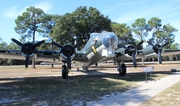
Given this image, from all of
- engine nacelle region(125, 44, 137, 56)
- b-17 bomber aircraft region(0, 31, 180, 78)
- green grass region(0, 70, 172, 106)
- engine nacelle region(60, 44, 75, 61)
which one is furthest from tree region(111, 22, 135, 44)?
green grass region(0, 70, 172, 106)

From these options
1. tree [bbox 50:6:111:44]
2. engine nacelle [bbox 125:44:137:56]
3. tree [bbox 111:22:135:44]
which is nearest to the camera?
engine nacelle [bbox 125:44:137:56]

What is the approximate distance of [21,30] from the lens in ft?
141

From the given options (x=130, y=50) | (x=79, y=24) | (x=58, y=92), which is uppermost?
(x=79, y=24)

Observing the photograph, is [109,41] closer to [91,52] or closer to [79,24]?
[91,52]

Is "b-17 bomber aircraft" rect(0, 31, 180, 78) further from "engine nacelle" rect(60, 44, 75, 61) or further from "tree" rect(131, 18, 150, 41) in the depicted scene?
"tree" rect(131, 18, 150, 41)

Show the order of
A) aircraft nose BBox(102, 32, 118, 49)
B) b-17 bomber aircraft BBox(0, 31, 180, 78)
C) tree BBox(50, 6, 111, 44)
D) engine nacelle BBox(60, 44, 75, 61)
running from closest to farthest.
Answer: aircraft nose BBox(102, 32, 118, 49), b-17 bomber aircraft BBox(0, 31, 180, 78), engine nacelle BBox(60, 44, 75, 61), tree BBox(50, 6, 111, 44)

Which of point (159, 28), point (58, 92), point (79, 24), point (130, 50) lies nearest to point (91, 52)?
point (130, 50)

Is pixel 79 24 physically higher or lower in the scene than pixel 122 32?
lower

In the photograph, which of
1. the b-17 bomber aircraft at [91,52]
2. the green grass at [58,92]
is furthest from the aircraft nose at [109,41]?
the green grass at [58,92]

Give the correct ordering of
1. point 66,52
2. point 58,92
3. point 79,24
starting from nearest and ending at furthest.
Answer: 1. point 58,92
2. point 66,52
3. point 79,24

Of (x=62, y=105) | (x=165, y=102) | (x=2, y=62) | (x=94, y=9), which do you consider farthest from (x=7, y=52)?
(x=2, y=62)

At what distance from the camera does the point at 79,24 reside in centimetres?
3809

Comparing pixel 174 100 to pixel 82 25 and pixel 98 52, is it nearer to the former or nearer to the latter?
pixel 98 52

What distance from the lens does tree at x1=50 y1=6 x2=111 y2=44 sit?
124 feet
